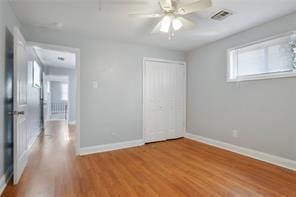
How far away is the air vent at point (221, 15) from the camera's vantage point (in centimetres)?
255

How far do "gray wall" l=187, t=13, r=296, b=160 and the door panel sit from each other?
10.9 inches

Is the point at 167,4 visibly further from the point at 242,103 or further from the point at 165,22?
the point at 242,103

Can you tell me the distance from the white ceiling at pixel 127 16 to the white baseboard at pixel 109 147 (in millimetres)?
2219

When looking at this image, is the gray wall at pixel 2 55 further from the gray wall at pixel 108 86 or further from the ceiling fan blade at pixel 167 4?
the ceiling fan blade at pixel 167 4

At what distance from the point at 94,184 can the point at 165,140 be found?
250 cm

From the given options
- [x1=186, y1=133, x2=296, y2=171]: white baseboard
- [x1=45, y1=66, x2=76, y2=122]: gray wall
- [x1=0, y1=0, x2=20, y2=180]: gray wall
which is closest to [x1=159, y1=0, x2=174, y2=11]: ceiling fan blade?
[x1=0, y1=0, x2=20, y2=180]: gray wall

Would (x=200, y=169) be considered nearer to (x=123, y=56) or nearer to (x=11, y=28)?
(x=123, y=56)

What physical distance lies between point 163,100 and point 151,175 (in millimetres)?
2231

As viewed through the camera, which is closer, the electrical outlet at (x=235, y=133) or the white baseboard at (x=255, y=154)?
the white baseboard at (x=255, y=154)

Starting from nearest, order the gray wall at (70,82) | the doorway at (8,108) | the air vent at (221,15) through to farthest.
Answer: the doorway at (8,108)
the air vent at (221,15)
the gray wall at (70,82)

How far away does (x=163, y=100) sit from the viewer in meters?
4.45

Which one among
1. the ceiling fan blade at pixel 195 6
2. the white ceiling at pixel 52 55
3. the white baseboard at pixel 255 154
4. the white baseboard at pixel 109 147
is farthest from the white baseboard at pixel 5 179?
the white baseboard at pixel 255 154

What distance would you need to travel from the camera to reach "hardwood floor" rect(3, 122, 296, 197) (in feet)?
6.84

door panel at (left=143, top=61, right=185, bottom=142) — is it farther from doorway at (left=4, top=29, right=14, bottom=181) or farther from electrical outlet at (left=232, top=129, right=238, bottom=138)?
doorway at (left=4, top=29, right=14, bottom=181)
